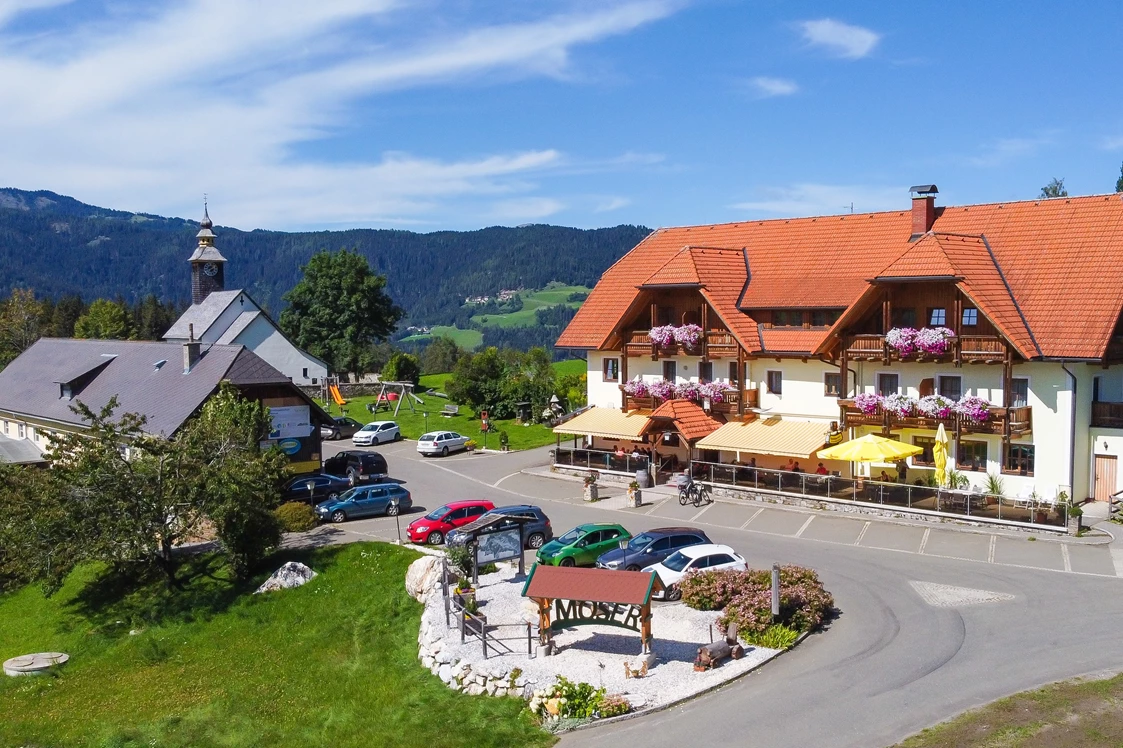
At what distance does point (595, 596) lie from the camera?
2436 centimetres

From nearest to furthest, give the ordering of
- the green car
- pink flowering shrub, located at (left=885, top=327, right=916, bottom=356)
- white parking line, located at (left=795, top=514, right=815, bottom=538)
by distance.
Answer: the green car, white parking line, located at (left=795, top=514, right=815, bottom=538), pink flowering shrub, located at (left=885, top=327, right=916, bottom=356)

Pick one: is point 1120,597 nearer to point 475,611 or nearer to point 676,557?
point 676,557

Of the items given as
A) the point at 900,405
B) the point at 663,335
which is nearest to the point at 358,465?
the point at 663,335

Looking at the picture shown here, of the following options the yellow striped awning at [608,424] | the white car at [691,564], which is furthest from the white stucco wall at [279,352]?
the white car at [691,564]

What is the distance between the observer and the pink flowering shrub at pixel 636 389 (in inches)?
1925

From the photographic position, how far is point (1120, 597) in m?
28.2

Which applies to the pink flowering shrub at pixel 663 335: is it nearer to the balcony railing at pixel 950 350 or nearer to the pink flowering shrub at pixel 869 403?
the balcony railing at pixel 950 350

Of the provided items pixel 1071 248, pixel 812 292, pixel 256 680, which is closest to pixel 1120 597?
pixel 1071 248

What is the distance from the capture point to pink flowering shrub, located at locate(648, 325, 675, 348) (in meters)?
47.5

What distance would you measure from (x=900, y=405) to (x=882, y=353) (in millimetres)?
2234

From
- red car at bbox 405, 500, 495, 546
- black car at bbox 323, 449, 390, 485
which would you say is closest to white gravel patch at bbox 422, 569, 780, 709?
red car at bbox 405, 500, 495, 546

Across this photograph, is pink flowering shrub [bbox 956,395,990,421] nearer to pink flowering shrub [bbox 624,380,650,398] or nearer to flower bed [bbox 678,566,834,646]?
flower bed [bbox 678,566,834,646]

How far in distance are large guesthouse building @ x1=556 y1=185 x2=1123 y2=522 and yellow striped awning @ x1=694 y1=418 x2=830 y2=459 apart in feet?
0.38

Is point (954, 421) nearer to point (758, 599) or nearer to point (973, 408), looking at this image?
point (973, 408)
